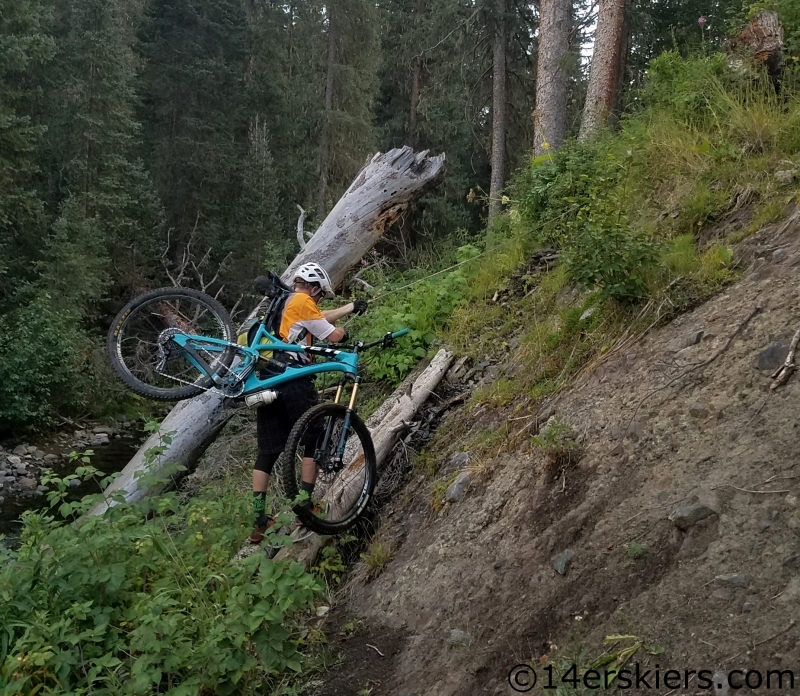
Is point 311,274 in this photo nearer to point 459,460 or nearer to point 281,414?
point 281,414

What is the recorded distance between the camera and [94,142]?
2205 centimetres

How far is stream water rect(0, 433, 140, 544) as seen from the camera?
1209cm

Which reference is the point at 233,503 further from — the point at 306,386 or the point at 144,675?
the point at 144,675

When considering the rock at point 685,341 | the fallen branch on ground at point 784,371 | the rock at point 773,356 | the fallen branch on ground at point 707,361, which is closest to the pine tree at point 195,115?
the rock at point 685,341

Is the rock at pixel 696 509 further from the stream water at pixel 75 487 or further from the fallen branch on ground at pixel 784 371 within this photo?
the stream water at pixel 75 487

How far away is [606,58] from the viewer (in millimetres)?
9281

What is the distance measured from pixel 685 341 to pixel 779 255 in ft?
2.93

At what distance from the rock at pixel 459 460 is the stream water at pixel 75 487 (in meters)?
7.60

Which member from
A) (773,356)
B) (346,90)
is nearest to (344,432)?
(773,356)

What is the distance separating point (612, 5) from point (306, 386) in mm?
7052

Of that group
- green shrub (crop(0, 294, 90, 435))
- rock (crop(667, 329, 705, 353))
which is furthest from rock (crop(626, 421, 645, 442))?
green shrub (crop(0, 294, 90, 435))

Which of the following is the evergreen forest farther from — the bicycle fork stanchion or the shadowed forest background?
the bicycle fork stanchion

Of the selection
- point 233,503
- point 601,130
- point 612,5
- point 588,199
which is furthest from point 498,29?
point 233,503

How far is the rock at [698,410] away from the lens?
12.8 feet
